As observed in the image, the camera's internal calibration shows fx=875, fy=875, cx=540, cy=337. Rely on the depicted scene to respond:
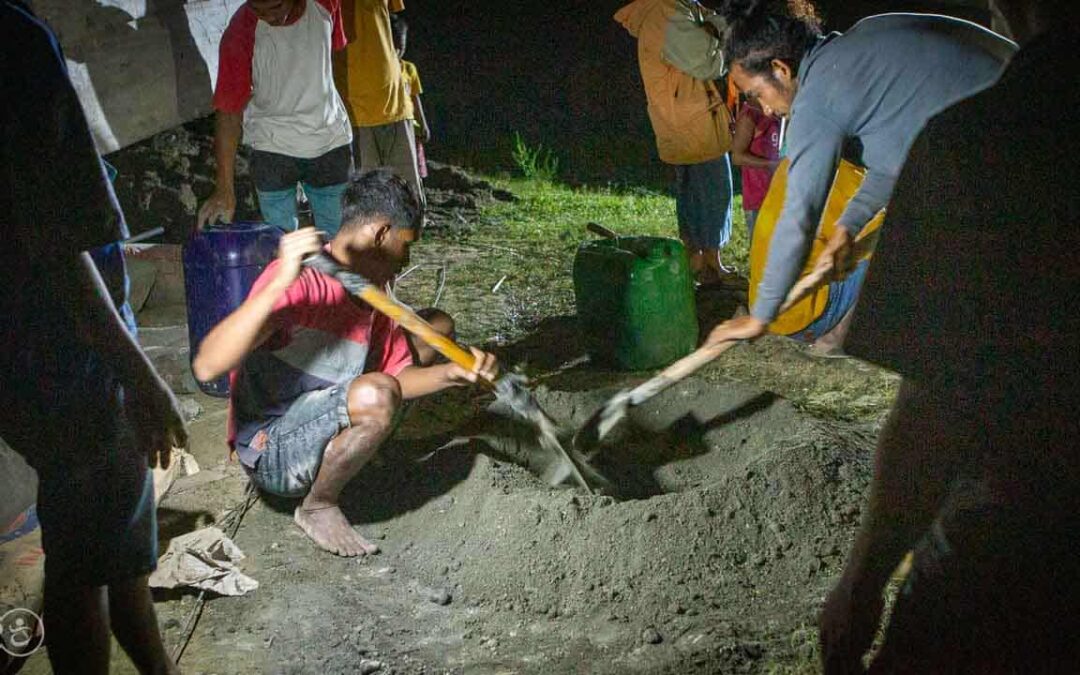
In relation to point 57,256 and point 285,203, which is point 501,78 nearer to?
point 285,203

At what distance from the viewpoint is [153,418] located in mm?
1976

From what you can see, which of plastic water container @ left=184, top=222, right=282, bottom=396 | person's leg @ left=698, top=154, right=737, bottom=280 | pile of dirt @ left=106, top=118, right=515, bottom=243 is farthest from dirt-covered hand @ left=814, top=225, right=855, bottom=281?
pile of dirt @ left=106, top=118, right=515, bottom=243

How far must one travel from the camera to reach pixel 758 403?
12.3 feet

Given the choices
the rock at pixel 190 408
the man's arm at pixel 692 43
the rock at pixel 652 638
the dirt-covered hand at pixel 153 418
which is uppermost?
the man's arm at pixel 692 43

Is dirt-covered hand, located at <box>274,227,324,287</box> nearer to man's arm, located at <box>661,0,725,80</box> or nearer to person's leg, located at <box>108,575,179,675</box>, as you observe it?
person's leg, located at <box>108,575,179,675</box>

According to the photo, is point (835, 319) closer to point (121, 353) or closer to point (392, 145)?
point (392, 145)

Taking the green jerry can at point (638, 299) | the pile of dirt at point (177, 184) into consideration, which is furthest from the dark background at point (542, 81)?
the green jerry can at point (638, 299)

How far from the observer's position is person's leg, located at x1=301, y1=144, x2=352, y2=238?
4414 mm

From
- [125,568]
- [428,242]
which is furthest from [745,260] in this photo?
[125,568]

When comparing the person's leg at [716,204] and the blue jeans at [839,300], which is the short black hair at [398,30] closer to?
the person's leg at [716,204]

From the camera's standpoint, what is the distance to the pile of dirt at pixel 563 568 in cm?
254

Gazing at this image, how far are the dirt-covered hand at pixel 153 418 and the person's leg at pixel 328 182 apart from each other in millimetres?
2536

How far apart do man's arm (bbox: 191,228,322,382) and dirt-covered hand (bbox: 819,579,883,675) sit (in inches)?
69.0

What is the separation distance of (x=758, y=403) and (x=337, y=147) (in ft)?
7.96
